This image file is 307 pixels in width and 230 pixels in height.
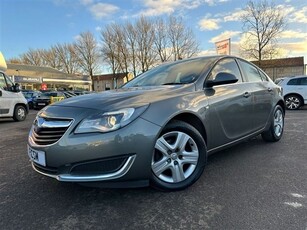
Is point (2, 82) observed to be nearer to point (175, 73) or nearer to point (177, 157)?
point (175, 73)

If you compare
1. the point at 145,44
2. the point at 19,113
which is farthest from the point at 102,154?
the point at 145,44

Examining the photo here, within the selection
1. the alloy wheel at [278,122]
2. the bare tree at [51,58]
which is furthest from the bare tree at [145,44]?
the alloy wheel at [278,122]

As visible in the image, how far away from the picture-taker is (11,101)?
1077cm

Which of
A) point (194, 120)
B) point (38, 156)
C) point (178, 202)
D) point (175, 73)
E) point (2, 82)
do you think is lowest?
point (178, 202)

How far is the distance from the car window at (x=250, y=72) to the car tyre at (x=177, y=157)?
6.00 feet

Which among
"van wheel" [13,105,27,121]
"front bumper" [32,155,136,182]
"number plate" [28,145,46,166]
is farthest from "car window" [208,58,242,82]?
"van wheel" [13,105,27,121]

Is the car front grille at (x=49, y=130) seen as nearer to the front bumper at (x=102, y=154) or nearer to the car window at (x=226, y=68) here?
the front bumper at (x=102, y=154)

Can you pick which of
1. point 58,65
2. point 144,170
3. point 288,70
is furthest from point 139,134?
point 288,70

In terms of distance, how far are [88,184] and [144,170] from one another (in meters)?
0.53

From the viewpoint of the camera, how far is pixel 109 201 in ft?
9.32

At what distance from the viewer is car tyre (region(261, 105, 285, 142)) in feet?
16.4

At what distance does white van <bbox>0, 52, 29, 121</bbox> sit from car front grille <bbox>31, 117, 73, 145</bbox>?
28.3ft

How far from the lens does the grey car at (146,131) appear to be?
254cm

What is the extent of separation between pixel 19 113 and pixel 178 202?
10.3 meters
